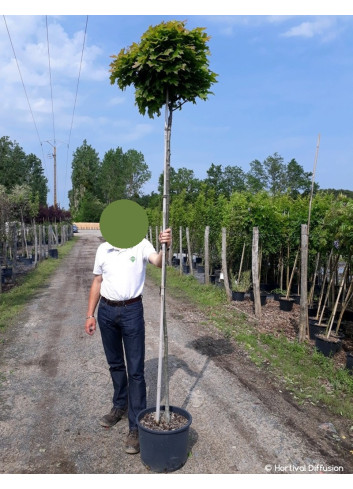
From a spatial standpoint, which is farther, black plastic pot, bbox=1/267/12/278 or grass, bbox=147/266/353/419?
black plastic pot, bbox=1/267/12/278

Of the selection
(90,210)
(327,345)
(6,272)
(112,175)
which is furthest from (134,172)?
(327,345)

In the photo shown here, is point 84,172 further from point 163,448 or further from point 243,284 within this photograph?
point 163,448

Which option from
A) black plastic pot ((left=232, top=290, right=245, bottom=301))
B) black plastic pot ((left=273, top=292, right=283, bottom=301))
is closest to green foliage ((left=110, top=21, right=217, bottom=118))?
black plastic pot ((left=232, top=290, right=245, bottom=301))

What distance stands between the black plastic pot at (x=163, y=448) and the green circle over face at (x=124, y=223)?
57.8 inches

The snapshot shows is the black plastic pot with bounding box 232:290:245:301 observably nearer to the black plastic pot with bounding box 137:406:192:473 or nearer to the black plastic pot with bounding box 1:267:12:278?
the black plastic pot with bounding box 137:406:192:473

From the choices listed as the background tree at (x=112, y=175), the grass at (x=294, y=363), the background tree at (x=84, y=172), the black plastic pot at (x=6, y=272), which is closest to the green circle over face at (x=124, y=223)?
the grass at (x=294, y=363)

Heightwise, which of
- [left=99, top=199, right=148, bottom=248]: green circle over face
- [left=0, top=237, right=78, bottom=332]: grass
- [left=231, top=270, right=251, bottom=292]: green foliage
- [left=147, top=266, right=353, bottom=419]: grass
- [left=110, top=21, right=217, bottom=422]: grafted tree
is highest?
[left=110, top=21, right=217, bottom=422]: grafted tree

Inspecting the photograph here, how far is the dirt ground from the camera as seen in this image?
3285 mm

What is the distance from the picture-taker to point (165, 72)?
3.23 m

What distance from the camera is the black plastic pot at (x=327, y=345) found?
20.9 feet

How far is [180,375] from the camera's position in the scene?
5.16m

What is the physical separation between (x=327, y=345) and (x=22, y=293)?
27.5ft

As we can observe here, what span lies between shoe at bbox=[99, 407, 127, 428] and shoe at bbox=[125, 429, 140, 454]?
1.32 feet

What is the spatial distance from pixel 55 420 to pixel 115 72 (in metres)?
3.29
